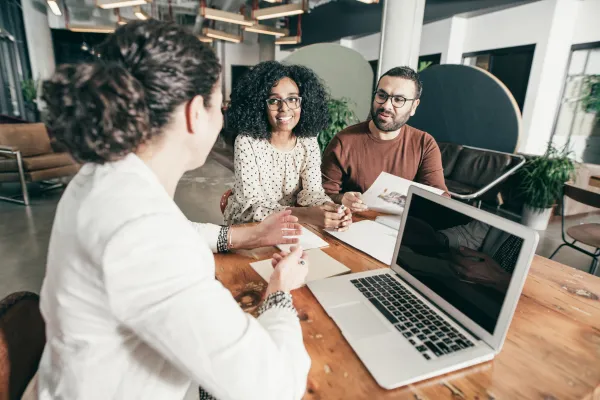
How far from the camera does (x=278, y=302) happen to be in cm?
72

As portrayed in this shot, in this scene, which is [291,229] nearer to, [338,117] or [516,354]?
[516,354]

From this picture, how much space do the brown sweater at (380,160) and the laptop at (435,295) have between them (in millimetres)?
1182

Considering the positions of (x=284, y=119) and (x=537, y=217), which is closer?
(x=284, y=119)

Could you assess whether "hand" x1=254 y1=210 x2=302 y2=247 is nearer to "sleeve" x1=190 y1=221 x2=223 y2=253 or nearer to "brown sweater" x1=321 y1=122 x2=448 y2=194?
"sleeve" x1=190 y1=221 x2=223 y2=253

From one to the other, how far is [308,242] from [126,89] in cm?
84

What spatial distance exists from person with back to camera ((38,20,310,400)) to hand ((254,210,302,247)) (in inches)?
21.1

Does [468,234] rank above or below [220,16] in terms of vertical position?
below

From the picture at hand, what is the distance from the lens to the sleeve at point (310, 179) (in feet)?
6.23

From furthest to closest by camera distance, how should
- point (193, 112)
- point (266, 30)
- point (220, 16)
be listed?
point (266, 30), point (220, 16), point (193, 112)

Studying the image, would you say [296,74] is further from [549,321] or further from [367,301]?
[549,321]

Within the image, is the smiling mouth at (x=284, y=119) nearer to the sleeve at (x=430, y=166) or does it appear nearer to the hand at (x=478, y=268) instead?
the sleeve at (x=430, y=166)

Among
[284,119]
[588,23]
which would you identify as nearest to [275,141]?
[284,119]

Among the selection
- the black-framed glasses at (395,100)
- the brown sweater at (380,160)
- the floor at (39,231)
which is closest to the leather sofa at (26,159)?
the floor at (39,231)

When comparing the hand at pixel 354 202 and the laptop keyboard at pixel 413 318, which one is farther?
the hand at pixel 354 202
